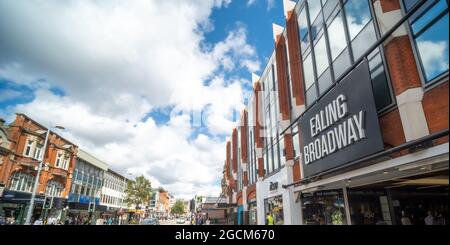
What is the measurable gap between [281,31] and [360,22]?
1013cm

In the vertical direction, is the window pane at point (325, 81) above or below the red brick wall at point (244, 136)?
below

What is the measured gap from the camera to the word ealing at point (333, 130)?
812 cm

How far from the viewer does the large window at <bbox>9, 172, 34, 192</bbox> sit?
25.9 m

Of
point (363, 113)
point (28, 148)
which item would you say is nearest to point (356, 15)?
point (363, 113)

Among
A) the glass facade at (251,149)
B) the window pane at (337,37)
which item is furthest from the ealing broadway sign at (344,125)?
the glass facade at (251,149)

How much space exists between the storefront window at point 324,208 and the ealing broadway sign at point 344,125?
9.51ft

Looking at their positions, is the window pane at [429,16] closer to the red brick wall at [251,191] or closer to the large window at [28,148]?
the red brick wall at [251,191]

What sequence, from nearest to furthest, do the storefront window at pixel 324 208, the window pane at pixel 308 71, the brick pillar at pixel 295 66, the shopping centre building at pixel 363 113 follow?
the shopping centre building at pixel 363 113
the storefront window at pixel 324 208
the window pane at pixel 308 71
the brick pillar at pixel 295 66

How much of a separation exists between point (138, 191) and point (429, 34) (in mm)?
55325

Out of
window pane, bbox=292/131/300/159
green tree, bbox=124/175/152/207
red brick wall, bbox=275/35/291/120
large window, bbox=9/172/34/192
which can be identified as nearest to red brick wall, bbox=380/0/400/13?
window pane, bbox=292/131/300/159

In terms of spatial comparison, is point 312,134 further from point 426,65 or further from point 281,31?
point 281,31

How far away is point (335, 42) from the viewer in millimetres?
11492
